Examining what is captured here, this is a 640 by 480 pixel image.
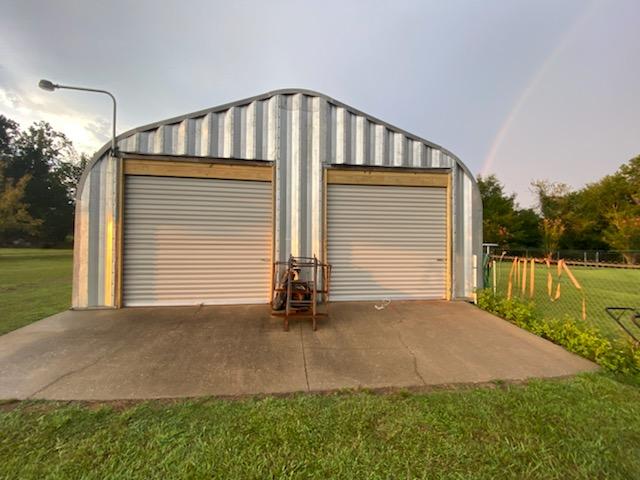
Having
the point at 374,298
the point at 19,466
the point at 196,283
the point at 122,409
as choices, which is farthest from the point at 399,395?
the point at 196,283

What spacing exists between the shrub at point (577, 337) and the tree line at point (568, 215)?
1091 inches

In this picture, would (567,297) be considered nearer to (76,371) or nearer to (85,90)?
(76,371)

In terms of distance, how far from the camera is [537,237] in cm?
3378

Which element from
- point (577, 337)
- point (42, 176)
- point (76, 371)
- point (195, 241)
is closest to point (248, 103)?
point (195, 241)

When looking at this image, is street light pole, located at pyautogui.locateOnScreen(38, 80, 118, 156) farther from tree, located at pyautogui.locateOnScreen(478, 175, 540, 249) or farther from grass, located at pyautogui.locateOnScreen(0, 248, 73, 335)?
tree, located at pyautogui.locateOnScreen(478, 175, 540, 249)

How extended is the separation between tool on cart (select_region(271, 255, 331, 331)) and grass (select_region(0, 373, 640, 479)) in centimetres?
211

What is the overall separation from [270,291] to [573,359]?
4.95 m

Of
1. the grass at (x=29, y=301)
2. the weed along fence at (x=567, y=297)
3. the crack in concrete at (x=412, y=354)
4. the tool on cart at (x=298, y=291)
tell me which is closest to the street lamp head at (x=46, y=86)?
the grass at (x=29, y=301)

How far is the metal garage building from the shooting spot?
18.9 feet

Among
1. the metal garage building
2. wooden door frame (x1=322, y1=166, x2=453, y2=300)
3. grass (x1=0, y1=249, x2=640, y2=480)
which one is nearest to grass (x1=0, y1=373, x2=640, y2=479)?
grass (x1=0, y1=249, x2=640, y2=480)

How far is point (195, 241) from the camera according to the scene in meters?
6.05

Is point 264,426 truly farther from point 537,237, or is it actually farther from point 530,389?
point 537,237

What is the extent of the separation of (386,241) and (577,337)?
3619mm

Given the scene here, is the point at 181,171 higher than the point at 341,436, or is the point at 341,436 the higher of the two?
the point at 181,171
